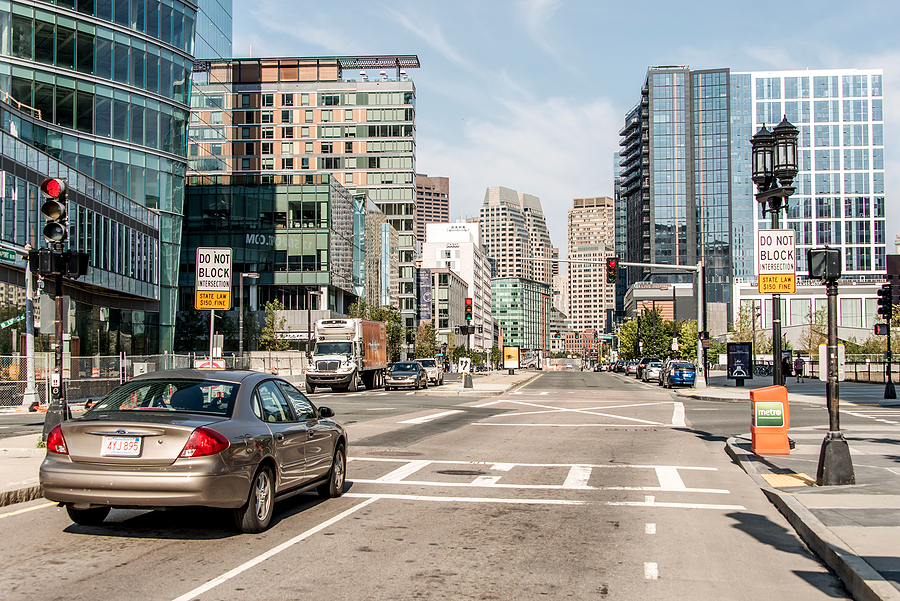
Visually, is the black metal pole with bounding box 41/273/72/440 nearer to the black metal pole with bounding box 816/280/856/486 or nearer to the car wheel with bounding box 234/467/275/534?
the car wheel with bounding box 234/467/275/534

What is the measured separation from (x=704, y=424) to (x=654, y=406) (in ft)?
24.8

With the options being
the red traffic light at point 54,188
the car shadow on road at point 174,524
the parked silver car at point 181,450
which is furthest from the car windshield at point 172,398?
the red traffic light at point 54,188

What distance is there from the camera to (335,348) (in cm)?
4016

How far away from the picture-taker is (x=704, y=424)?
21938mm

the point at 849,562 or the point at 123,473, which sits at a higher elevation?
the point at 123,473

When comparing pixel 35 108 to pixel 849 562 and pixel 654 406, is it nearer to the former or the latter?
pixel 654 406

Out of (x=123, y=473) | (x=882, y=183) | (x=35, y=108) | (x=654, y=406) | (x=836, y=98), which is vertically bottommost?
(x=654, y=406)

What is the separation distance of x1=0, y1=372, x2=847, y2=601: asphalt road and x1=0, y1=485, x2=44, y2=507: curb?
215 millimetres

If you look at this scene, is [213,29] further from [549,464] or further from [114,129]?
[549,464]

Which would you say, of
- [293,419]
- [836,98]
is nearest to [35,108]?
[293,419]

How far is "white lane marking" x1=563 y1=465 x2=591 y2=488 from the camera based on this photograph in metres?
11.5

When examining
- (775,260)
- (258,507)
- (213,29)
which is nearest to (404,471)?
(258,507)

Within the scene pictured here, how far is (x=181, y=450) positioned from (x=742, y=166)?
184 m

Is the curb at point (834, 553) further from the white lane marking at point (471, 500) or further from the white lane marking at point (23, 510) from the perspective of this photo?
the white lane marking at point (23, 510)
